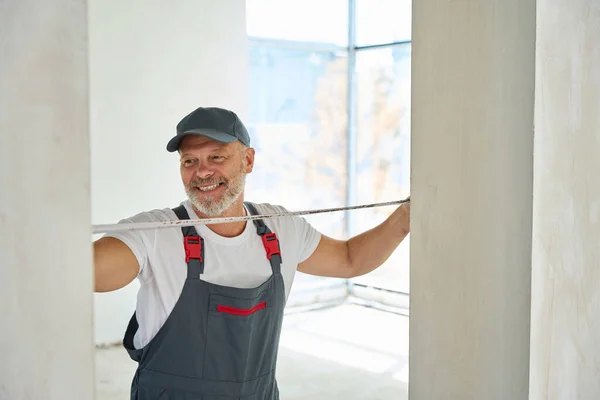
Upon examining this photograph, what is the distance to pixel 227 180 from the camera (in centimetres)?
244

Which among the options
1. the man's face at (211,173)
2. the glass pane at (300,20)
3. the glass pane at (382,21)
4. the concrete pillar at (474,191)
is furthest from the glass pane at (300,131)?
the concrete pillar at (474,191)

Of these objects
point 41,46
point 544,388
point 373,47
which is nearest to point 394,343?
point 373,47

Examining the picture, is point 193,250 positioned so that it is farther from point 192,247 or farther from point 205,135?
point 205,135

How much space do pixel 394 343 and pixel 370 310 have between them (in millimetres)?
1157

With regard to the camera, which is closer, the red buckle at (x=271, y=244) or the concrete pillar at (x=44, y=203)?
the concrete pillar at (x=44, y=203)

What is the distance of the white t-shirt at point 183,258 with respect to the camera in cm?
216

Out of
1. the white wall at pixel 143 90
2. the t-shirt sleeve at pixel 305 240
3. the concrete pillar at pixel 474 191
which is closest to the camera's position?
the concrete pillar at pixel 474 191

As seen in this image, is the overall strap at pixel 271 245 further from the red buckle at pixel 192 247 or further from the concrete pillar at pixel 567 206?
the concrete pillar at pixel 567 206

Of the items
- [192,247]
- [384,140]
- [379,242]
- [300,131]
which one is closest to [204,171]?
[192,247]

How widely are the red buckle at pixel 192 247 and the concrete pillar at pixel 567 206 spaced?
123cm

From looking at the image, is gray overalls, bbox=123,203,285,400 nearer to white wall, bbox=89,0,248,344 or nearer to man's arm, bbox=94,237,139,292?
man's arm, bbox=94,237,139,292

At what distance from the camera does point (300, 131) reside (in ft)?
21.8

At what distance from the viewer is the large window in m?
6.40

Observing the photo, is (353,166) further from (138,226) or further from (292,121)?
(138,226)
